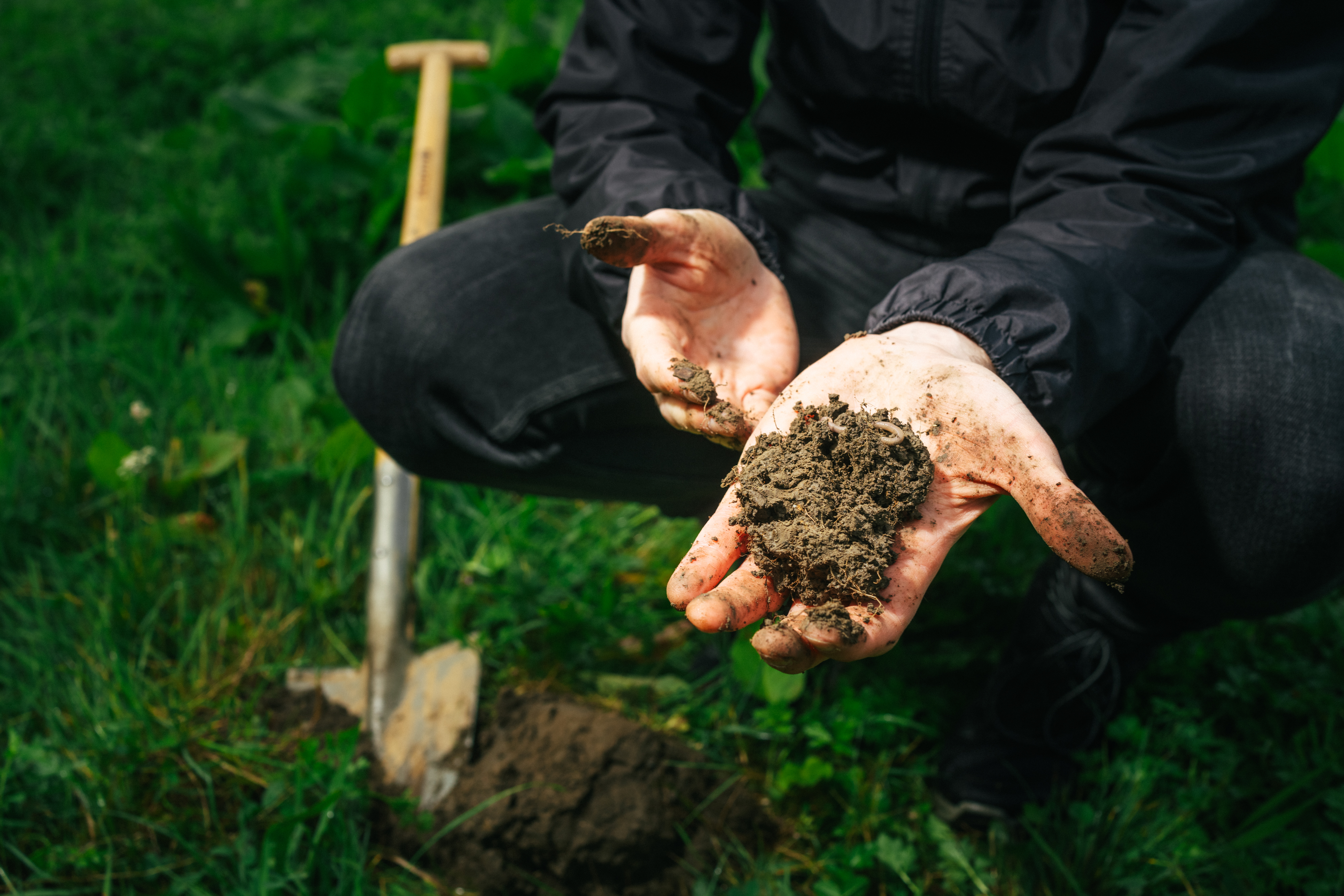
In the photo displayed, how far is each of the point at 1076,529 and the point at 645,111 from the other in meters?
1.19

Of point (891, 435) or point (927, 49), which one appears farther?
point (927, 49)

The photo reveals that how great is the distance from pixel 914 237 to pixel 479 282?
3.01 ft

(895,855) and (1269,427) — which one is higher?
(1269,427)

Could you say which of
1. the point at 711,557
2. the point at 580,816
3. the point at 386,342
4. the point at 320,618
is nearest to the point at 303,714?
the point at 320,618

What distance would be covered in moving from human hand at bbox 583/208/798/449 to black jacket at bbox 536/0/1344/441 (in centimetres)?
10

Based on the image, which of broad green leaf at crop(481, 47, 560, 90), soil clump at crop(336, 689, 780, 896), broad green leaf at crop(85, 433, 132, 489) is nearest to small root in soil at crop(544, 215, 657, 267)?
soil clump at crop(336, 689, 780, 896)

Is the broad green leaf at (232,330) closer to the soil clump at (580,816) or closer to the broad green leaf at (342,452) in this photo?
the broad green leaf at (342,452)

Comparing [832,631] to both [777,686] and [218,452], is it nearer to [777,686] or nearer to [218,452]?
[777,686]

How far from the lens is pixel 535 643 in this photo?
2113 mm

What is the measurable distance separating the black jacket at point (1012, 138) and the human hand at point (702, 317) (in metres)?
0.10

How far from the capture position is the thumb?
3.30ft

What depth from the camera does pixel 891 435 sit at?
45.9 inches

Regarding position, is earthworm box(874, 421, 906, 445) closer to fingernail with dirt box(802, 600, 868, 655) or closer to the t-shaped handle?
fingernail with dirt box(802, 600, 868, 655)

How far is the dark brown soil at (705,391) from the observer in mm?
1269
